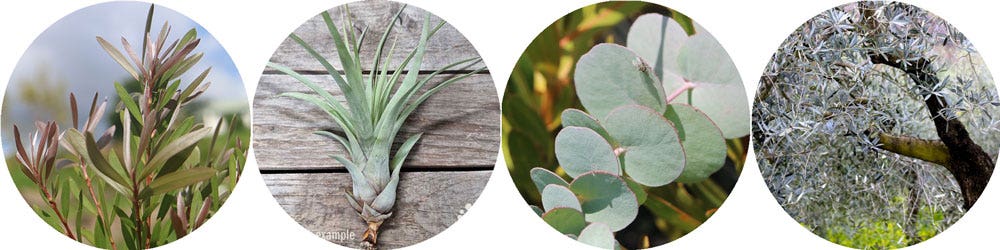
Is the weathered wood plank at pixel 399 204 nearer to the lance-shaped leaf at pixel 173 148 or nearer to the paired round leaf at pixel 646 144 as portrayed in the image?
the lance-shaped leaf at pixel 173 148

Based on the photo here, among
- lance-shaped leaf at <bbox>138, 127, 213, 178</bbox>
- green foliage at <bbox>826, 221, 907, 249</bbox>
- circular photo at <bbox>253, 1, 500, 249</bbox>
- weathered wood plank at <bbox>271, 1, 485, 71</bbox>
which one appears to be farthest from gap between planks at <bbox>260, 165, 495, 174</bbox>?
green foliage at <bbox>826, 221, 907, 249</bbox>

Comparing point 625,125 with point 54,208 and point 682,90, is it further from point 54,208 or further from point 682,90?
point 54,208

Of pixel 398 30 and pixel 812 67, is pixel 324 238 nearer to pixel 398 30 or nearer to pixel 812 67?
pixel 398 30

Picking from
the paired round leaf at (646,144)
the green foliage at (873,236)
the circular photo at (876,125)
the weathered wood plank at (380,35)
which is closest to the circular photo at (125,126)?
the weathered wood plank at (380,35)

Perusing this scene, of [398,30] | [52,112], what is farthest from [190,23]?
[398,30]

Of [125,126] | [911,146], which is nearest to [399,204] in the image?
[125,126]
